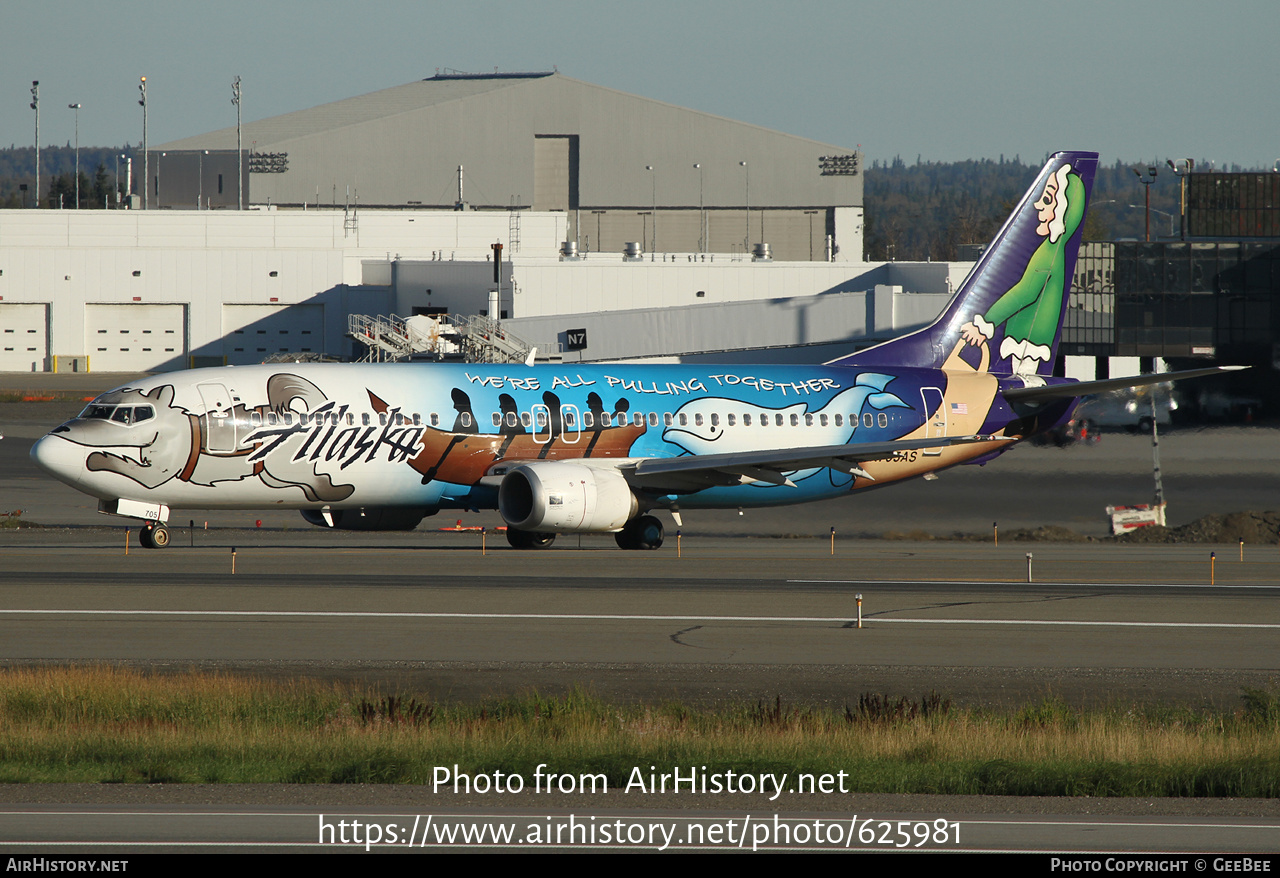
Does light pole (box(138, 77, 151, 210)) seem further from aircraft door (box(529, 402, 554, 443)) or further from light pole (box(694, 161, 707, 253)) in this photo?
aircraft door (box(529, 402, 554, 443))

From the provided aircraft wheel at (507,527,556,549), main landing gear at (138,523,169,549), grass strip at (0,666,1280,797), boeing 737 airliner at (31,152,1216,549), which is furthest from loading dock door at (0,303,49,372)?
grass strip at (0,666,1280,797)

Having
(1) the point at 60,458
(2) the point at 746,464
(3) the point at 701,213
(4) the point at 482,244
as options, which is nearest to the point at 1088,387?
(2) the point at 746,464

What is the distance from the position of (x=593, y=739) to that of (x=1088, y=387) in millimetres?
25465

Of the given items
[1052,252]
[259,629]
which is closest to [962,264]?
[1052,252]

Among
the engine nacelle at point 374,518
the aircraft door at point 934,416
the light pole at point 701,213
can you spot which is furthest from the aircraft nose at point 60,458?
the light pole at point 701,213

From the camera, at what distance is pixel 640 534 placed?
37688 millimetres

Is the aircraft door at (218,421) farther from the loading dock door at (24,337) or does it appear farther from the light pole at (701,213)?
the light pole at (701,213)

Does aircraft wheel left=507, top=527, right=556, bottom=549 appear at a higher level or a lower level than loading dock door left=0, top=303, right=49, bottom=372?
lower

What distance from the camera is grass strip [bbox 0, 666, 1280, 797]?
15.3 metres

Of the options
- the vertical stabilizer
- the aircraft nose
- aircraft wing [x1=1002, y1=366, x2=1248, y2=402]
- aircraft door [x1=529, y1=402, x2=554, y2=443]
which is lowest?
the aircraft nose

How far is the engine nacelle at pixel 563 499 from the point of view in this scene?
113 ft

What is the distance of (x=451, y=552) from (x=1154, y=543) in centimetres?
2045

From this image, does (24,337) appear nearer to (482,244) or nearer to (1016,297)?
(482,244)

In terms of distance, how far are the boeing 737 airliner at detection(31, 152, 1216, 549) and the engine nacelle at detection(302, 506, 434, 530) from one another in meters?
0.06
